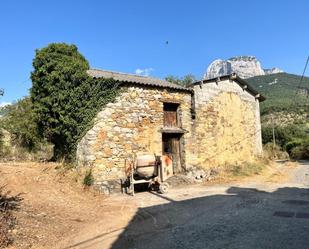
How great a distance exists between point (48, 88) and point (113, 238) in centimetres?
744

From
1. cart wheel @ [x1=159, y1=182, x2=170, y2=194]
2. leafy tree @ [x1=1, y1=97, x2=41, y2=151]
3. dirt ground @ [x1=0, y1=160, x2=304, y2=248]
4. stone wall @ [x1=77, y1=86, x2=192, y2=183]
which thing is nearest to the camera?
dirt ground @ [x1=0, y1=160, x2=304, y2=248]

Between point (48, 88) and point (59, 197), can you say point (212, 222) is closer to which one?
point (59, 197)

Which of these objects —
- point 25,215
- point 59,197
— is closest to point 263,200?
point 59,197

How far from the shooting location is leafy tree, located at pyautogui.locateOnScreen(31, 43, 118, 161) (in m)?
12.2

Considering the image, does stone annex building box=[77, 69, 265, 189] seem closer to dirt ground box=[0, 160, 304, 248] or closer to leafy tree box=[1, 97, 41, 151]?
dirt ground box=[0, 160, 304, 248]

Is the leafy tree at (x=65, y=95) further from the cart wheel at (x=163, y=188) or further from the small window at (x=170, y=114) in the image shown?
the cart wheel at (x=163, y=188)

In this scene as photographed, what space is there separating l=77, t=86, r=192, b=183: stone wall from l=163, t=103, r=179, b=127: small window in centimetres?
44

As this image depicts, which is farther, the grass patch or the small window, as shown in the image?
the grass patch

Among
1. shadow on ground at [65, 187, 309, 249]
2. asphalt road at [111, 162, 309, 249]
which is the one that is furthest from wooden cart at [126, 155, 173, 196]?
shadow on ground at [65, 187, 309, 249]

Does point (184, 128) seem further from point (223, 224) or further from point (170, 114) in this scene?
point (223, 224)

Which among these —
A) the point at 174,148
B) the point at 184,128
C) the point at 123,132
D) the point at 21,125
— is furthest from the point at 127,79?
the point at 21,125

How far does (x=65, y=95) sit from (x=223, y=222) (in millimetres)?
7655

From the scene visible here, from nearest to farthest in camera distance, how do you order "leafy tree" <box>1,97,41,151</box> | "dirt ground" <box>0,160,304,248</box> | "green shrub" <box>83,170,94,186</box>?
"dirt ground" <box>0,160,304,248</box>, "green shrub" <box>83,170,94,186</box>, "leafy tree" <box>1,97,41,151</box>

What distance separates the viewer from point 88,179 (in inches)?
461
